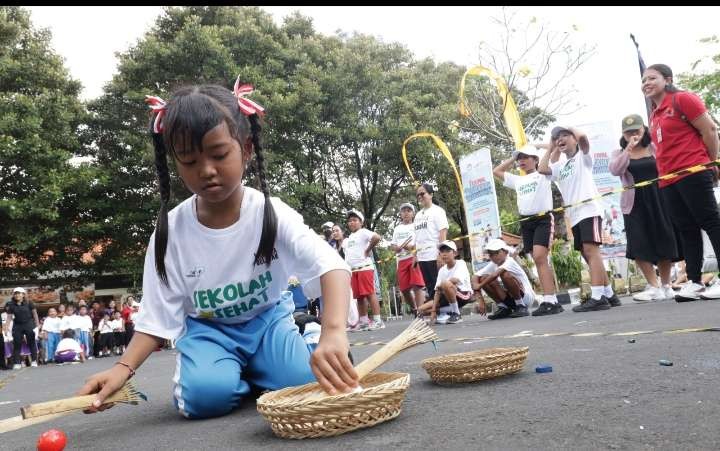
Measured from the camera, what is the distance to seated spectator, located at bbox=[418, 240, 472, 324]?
7.71m

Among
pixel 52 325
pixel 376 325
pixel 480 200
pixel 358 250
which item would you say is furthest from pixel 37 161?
pixel 376 325

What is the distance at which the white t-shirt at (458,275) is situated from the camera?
783 centimetres

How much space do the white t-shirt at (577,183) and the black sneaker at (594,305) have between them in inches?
31.5

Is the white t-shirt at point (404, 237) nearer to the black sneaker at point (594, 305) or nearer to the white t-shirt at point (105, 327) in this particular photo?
the black sneaker at point (594, 305)

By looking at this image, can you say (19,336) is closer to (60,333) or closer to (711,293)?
(60,333)

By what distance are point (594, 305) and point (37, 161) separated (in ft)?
48.7

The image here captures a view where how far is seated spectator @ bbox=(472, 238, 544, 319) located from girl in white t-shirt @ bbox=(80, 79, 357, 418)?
15.8ft

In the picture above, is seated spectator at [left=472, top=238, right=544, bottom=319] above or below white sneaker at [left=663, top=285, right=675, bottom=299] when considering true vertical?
above

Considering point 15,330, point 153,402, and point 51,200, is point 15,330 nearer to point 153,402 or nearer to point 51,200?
point 51,200

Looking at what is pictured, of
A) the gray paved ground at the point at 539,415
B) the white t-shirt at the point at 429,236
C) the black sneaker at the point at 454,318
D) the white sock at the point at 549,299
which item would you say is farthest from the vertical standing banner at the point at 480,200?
the gray paved ground at the point at 539,415

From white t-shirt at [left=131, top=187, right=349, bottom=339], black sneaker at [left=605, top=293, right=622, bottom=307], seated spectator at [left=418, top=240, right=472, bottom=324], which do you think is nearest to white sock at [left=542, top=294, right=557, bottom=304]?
black sneaker at [left=605, top=293, right=622, bottom=307]

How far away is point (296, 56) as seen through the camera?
1939 centimetres

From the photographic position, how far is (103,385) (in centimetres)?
218

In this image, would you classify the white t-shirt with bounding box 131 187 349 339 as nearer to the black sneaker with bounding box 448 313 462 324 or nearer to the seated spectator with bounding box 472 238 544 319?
the seated spectator with bounding box 472 238 544 319
